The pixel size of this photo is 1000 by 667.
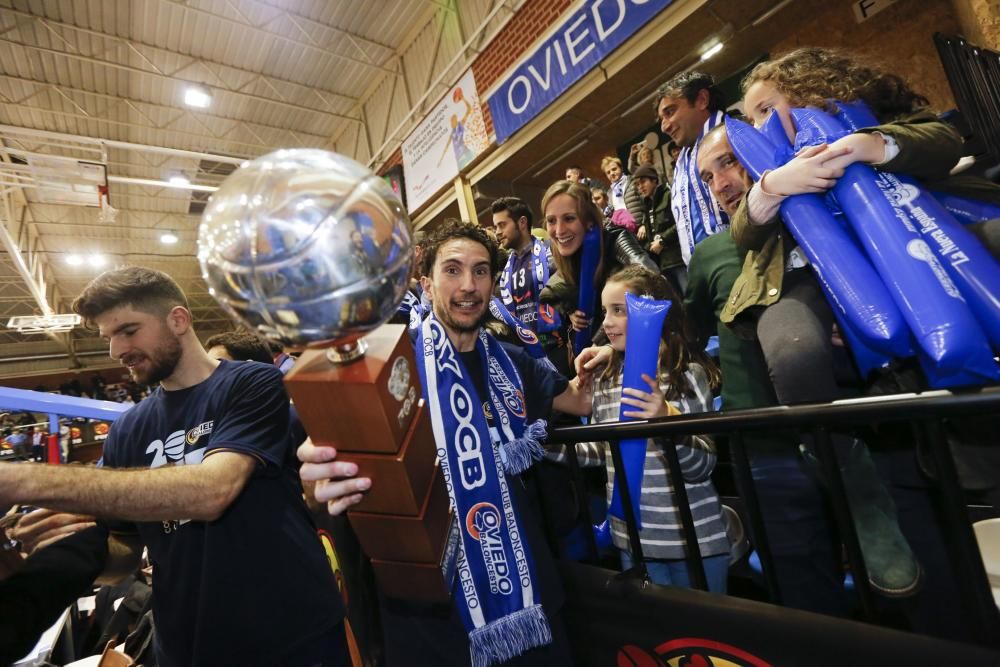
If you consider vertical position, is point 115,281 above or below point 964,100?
below

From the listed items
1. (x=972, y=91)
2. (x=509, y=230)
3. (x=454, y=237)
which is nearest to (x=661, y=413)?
(x=454, y=237)

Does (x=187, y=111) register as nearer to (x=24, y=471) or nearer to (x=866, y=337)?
(x=24, y=471)

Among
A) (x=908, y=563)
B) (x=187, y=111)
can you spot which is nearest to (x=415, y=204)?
(x=187, y=111)

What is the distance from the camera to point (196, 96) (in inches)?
320

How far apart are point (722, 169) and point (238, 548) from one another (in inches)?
74.4

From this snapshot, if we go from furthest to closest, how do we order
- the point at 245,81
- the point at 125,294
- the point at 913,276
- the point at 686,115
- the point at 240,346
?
the point at 245,81, the point at 240,346, the point at 686,115, the point at 125,294, the point at 913,276

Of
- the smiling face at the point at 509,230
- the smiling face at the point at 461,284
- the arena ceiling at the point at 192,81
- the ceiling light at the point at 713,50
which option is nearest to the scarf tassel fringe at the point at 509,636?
the smiling face at the point at 461,284

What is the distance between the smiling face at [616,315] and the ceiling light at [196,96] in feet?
31.1

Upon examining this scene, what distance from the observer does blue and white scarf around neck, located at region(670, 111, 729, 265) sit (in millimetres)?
2158

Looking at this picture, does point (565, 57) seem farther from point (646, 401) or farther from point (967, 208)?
point (646, 401)

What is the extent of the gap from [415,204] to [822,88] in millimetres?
7414

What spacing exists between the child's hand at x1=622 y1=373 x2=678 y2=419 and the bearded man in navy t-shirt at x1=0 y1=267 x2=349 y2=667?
3.36 ft

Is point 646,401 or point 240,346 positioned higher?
point 240,346

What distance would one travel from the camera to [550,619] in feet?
4.31
